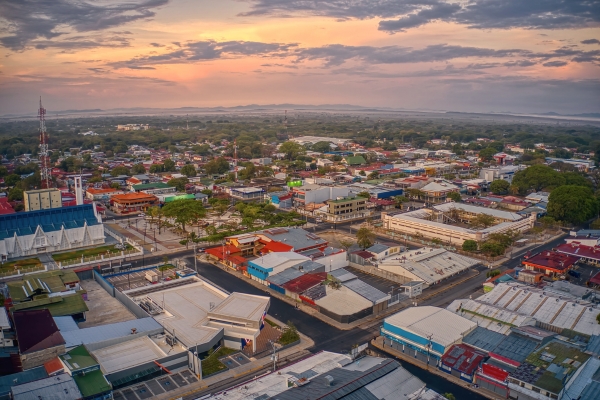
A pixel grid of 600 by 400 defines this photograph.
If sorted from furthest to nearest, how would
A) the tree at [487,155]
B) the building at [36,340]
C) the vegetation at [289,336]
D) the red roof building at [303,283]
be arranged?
the tree at [487,155]
the red roof building at [303,283]
the vegetation at [289,336]
the building at [36,340]

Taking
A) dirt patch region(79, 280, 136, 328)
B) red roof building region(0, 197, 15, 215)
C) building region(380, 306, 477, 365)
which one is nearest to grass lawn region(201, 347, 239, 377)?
dirt patch region(79, 280, 136, 328)

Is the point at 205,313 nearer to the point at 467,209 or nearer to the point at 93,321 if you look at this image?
the point at 93,321

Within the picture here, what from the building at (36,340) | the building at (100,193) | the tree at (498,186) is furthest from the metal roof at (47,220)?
the tree at (498,186)

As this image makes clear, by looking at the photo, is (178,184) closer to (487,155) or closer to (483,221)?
(483,221)

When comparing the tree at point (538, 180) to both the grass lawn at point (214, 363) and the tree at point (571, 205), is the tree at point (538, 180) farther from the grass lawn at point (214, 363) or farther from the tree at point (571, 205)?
the grass lawn at point (214, 363)

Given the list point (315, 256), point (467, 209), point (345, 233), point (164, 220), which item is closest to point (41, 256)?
point (164, 220)

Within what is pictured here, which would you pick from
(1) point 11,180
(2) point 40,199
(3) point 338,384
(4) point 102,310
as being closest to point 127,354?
(4) point 102,310
